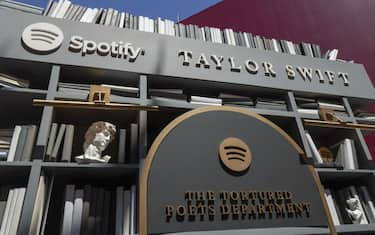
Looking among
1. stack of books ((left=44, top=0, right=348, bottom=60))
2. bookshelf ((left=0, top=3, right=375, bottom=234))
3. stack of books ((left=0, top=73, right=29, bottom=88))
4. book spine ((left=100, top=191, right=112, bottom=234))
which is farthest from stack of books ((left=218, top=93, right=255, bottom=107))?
stack of books ((left=0, top=73, right=29, bottom=88))

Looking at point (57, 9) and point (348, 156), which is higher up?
point (57, 9)

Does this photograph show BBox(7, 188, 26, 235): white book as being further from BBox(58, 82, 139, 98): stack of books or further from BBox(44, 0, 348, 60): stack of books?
BBox(44, 0, 348, 60): stack of books

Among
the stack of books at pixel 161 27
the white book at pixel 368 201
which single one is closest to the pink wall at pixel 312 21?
the stack of books at pixel 161 27

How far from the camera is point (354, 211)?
4.90 ft

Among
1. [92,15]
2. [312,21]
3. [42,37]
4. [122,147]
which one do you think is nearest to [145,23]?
[92,15]

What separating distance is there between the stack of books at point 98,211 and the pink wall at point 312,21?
8.12ft

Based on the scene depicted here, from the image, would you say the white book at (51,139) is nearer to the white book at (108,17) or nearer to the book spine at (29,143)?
the book spine at (29,143)

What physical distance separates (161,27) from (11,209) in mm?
1316

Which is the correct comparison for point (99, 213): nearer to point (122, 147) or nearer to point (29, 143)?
point (122, 147)

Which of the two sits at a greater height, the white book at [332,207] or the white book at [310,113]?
the white book at [310,113]

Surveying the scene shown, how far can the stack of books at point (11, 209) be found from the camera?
104cm

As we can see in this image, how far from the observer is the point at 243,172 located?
137cm

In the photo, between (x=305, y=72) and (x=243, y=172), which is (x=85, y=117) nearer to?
(x=243, y=172)

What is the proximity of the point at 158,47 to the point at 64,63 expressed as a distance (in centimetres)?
53
